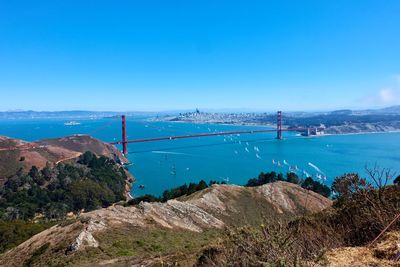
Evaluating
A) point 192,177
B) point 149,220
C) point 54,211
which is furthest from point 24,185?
point 149,220

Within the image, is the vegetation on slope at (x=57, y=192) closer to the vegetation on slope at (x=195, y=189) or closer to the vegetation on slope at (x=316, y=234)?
the vegetation on slope at (x=195, y=189)

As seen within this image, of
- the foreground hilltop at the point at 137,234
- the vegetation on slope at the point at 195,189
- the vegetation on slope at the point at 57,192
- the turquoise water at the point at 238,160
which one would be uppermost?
the foreground hilltop at the point at 137,234

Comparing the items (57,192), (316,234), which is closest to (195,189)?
(57,192)

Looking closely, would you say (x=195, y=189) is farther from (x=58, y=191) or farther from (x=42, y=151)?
(x=42, y=151)

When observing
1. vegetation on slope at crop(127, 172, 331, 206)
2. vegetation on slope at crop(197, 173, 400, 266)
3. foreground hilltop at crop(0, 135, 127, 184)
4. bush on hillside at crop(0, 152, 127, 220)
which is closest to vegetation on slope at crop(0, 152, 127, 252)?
bush on hillside at crop(0, 152, 127, 220)

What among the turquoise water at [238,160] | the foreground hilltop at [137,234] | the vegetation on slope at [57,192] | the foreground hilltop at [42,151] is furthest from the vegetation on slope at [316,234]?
the foreground hilltop at [42,151]

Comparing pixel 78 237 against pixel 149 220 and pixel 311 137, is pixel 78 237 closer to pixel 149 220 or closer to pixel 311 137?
pixel 149 220

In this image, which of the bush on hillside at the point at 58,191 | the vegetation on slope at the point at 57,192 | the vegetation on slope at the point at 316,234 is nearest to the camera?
the vegetation on slope at the point at 316,234
